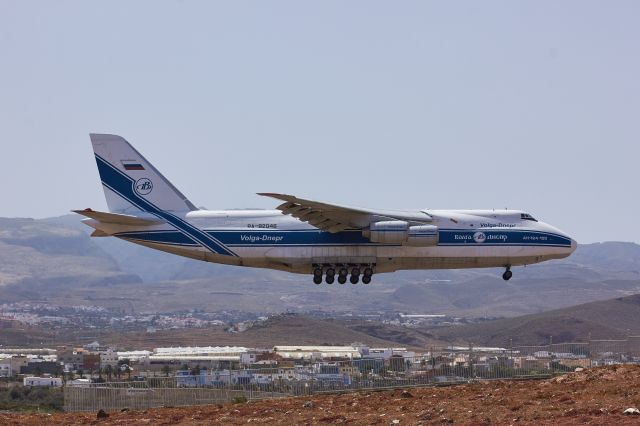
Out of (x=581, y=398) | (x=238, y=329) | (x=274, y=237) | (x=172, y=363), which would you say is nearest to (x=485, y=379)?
(x=581, y=398)

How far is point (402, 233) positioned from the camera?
37438mm

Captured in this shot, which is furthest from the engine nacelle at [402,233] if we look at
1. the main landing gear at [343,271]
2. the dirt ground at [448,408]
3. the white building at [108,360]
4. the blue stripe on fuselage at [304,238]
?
the white building at [108,360]

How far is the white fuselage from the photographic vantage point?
3850 centimetres

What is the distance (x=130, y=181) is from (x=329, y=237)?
7284 millimetres

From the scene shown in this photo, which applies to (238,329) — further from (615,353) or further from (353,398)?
(353,398)

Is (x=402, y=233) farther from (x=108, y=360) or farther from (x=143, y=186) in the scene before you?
(x=108, y=360)

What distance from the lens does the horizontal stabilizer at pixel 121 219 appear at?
37906 mm

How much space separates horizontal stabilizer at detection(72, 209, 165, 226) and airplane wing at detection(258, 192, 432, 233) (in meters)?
4.46

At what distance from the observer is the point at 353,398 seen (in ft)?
78.2

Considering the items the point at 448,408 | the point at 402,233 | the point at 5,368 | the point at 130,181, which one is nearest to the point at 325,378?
the point at 448,408

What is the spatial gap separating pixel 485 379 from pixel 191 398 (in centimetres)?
738

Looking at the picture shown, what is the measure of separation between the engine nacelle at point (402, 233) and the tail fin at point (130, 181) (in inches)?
269

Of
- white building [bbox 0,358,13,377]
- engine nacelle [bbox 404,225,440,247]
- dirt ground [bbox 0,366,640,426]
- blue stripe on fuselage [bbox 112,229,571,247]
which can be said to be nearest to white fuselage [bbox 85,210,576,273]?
blue stripe on fuselage [bbox 112,229,571,247]

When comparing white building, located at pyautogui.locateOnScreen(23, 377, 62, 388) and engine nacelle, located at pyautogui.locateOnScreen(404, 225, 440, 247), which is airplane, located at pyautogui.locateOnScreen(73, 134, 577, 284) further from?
white building, located at pyautogui.locateOnScreen(23, 377, 62, 388)
